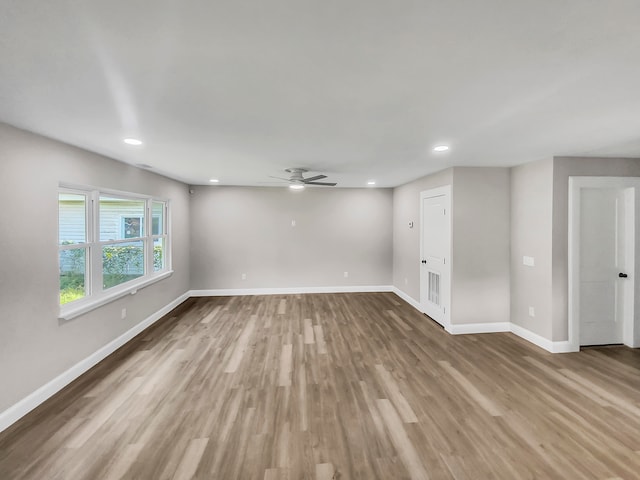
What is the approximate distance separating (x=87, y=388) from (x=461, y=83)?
4.01 m

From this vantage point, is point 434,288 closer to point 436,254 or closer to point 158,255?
point 436,254

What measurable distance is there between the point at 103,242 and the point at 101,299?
691 millimetres

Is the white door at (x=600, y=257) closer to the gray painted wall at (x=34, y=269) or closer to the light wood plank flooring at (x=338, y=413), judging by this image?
the light wood plank flooring at (x=338, y=413)

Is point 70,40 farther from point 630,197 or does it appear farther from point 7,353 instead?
point 630,197

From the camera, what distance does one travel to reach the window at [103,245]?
2973 mm

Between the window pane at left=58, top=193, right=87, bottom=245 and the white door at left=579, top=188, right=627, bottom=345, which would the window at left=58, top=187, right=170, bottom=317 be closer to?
the window pane at left=58, top=193, right=87, bottom=245

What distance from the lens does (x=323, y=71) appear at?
4.93 feet

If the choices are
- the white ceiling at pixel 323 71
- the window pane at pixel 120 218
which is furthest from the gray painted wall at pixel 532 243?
the window pane at pixel 120 218

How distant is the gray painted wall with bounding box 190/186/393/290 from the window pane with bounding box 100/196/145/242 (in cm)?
175

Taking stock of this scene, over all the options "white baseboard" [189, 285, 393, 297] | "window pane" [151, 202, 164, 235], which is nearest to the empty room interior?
"window pane" [151, 202, 164, 235]

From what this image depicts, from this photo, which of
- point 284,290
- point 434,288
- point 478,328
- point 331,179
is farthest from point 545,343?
point 284,290

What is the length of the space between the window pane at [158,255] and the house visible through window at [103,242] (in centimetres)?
2

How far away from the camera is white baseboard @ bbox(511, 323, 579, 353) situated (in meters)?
3.47

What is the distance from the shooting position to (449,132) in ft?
8.21
